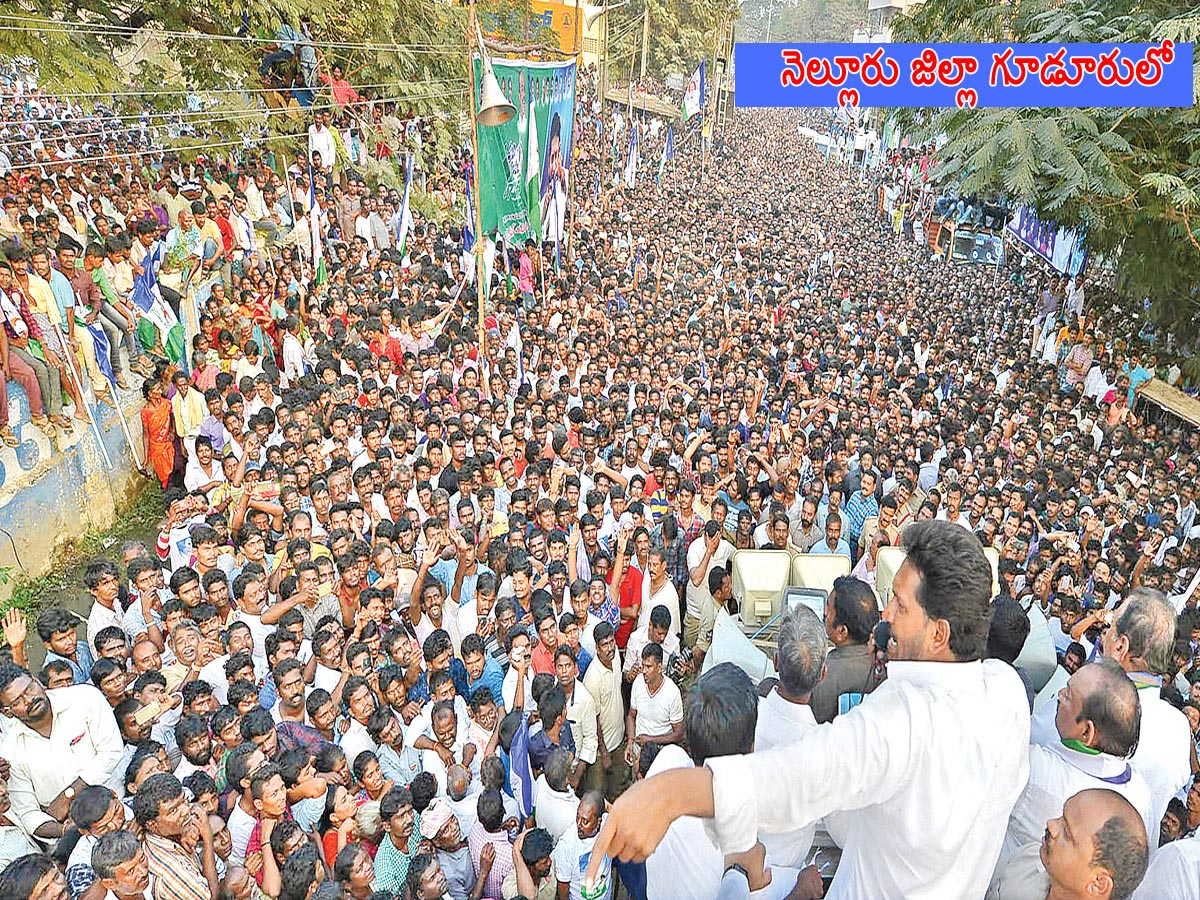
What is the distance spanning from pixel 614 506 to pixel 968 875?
161 inches

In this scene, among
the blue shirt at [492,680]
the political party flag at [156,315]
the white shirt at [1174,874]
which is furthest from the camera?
the political party flag at [156,315]

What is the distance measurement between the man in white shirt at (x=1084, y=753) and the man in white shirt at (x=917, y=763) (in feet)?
2.38

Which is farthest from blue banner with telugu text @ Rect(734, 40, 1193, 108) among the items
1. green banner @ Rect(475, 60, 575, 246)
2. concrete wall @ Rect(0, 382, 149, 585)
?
concrete wall @ Rect(0, 382, 149, 585)

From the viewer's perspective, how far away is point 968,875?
1.62 metres

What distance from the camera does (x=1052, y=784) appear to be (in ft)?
7.51

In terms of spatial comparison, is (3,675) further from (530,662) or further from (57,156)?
(57,156)

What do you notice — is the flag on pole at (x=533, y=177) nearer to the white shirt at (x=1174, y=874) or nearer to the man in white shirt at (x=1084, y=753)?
the man in white shirt at (x=1084, y=753)

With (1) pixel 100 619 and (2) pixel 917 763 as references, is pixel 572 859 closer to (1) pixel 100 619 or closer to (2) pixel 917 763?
(2) pixel 917 763

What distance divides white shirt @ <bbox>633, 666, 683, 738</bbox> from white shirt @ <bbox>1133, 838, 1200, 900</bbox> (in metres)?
2.10

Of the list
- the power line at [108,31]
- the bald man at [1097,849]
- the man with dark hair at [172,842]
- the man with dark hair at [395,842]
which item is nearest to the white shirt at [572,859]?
the man with dark hair at [395,842]

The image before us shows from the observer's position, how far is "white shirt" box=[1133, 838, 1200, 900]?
2195mm

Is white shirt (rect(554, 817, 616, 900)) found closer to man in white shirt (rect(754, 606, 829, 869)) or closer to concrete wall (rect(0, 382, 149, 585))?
man in white shirt (rect(754, 606, 829, 869))

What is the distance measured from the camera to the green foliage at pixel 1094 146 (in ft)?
22.6

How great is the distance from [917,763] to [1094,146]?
773cm
